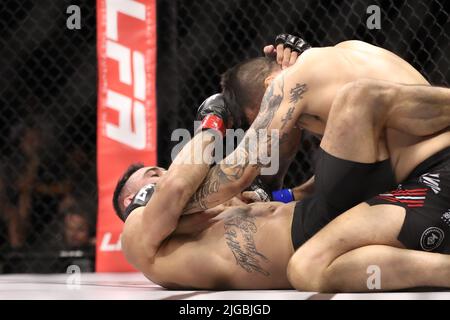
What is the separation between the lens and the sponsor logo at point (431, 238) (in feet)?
5.25

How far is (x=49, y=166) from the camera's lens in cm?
362

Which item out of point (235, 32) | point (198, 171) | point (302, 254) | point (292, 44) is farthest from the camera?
point (235, 32)

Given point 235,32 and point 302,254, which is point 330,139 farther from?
point 235,32

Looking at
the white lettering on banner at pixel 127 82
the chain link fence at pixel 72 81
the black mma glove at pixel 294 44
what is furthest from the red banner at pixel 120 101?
the black mma glove at pixel 294 44

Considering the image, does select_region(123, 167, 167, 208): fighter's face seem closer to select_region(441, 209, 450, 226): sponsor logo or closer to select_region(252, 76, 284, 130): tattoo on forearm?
select_region(252, 76, 284, 130): tattoo on forearm

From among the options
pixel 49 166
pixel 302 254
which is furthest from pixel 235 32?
pixel 302 254

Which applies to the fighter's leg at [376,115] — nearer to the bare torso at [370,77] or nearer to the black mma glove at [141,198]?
the bare torso at [370,77]

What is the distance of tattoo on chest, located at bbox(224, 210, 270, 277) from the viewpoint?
5.67 feet

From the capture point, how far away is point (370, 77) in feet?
5.80

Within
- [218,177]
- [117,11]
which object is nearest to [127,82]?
[117,11]

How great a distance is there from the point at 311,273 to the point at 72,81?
228 cm

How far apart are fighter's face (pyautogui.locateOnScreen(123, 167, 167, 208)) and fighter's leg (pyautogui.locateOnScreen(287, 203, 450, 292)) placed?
26.8 inches

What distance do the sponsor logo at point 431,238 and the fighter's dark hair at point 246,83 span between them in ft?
2.01

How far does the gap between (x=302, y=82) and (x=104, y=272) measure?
1.50 metres
